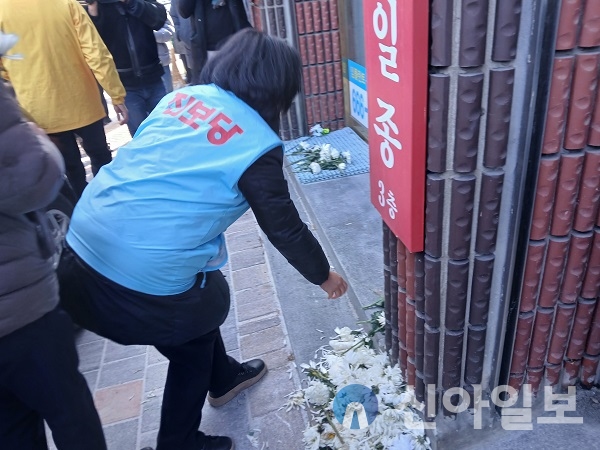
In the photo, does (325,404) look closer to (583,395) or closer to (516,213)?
(583,395)

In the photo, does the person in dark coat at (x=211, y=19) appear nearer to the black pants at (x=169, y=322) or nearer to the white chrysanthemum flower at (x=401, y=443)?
the black pants at (x=169, y=322)

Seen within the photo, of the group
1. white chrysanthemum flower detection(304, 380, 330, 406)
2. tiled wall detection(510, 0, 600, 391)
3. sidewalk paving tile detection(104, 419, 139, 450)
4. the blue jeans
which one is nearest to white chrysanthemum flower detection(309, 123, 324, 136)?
the blue jeans

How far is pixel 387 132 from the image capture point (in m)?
1.63

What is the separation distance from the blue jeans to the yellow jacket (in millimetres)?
852

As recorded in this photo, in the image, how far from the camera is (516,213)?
4.98 feet

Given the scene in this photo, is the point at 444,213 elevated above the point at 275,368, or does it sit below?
above

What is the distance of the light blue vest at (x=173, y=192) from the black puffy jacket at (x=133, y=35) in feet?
9.73

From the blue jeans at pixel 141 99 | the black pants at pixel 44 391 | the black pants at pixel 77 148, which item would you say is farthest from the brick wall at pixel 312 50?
the black pants at pixel 44 391

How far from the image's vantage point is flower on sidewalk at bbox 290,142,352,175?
453 cm

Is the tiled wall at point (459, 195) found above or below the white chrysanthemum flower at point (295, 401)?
above

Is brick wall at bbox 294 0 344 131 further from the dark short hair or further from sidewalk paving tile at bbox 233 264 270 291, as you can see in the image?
the dark short hair

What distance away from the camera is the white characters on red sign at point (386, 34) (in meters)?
1.41

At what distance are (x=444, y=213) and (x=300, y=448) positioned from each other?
119 centimetres

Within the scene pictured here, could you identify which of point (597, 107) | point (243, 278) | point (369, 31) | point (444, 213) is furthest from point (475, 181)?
point (243, 278)
